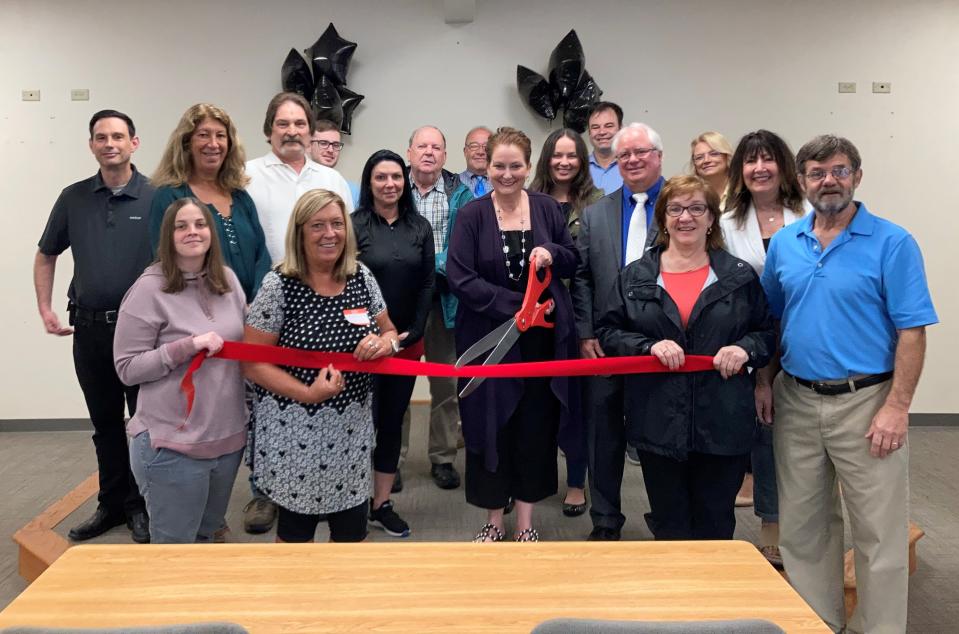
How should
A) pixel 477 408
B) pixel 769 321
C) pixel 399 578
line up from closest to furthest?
A: 1. pixel 399 578
2. pixel 769 321
3. pixel 477 408

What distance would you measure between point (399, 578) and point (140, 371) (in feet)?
4.22

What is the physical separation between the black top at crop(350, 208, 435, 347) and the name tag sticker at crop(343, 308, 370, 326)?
0.84 metres

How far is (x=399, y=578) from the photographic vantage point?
1544 millimetres

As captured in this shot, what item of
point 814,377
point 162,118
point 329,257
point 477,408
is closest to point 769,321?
point 814,377

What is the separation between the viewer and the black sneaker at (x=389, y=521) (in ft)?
11.9

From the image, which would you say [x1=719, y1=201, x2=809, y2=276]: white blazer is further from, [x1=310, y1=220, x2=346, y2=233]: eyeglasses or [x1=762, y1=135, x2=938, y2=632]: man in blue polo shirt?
[x1=310, y1=220, x2=346, y2=233]: eyeglasses

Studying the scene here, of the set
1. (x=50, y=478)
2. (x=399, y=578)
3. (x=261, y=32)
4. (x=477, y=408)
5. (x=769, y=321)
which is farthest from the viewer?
(x=261, y=32)

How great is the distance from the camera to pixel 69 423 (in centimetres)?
580

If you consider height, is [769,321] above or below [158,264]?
below

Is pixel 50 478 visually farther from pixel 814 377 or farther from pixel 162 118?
pixel 814 377

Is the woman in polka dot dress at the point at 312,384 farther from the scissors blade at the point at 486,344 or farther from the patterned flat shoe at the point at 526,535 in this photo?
the patterned flat shoe at the point at 526,535

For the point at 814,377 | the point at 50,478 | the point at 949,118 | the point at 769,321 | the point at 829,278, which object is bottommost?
the point at 50,478

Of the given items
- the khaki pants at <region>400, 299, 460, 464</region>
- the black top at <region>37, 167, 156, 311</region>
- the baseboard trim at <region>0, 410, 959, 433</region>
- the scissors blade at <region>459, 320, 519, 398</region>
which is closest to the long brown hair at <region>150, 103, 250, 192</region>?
the black top at <region>37, 167, 156, 311</region>

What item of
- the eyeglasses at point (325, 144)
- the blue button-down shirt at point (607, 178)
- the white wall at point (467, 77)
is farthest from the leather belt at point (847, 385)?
the white wall at point (467, 77)
